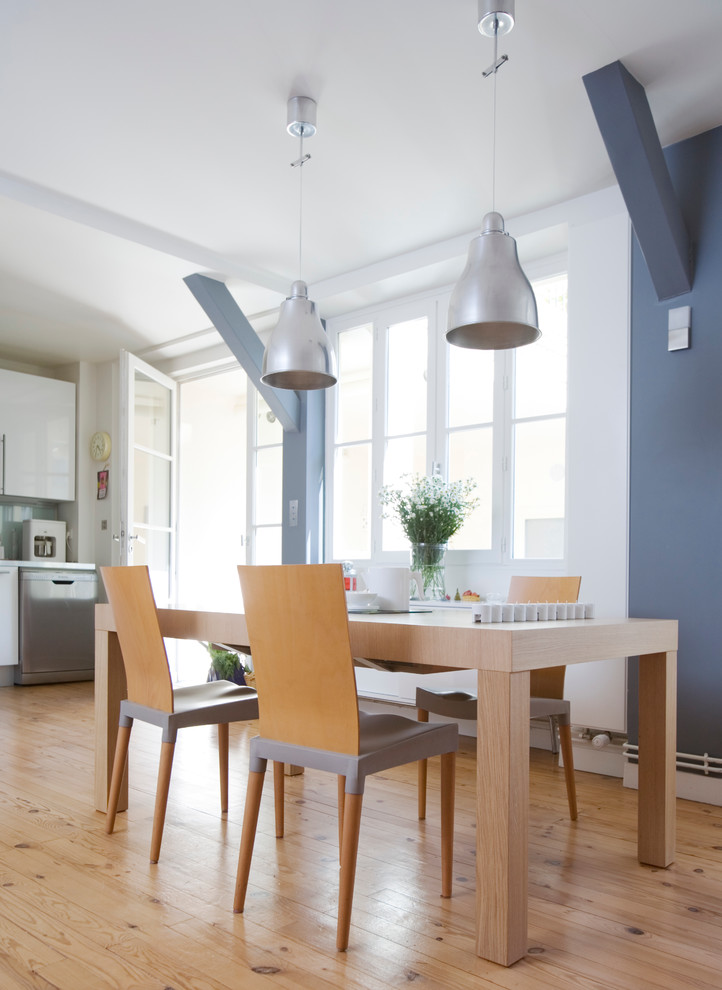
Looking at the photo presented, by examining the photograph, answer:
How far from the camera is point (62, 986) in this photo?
5.08 feet

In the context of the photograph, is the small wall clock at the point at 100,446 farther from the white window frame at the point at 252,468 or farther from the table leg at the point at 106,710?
the table leg at the point at 106,710

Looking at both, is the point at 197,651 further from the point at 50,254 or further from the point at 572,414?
the point at 572,414

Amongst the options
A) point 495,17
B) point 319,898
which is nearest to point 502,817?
point 319,898

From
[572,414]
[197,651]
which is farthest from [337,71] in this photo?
[197,651]

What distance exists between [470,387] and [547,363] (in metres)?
0.46

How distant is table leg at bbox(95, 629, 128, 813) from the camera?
2715 mm

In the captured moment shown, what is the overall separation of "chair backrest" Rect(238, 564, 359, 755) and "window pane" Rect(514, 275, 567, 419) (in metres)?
2.39

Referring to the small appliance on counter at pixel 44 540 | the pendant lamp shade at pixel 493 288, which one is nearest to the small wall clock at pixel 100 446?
the small appliance on counter at pixel 44 540

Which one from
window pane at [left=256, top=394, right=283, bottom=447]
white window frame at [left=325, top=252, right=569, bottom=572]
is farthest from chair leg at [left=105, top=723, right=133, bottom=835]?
window pane at [left=256, top=394, right=283, bottom=447]

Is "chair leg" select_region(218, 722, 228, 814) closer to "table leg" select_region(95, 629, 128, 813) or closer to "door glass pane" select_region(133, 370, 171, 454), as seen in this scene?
"table leg" select_region(95, 629, 128, 813)

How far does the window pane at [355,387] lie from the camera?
4816 mm

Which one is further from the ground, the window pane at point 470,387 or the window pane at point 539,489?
the window pane at point 470,387

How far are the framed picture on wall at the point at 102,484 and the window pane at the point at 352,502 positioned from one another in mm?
2423

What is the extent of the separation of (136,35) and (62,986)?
2.60m
